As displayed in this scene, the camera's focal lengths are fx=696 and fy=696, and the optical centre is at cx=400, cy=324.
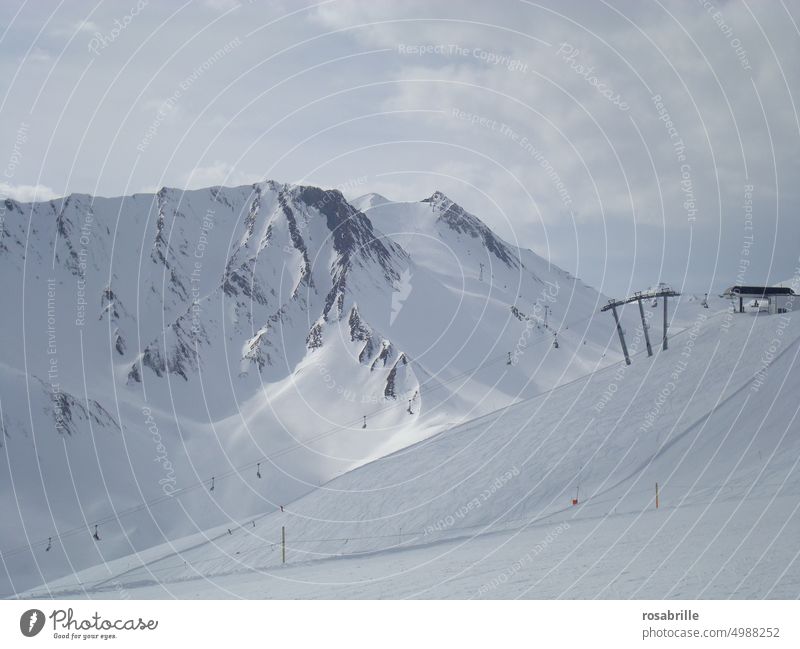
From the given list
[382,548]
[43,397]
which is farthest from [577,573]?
[43,397]

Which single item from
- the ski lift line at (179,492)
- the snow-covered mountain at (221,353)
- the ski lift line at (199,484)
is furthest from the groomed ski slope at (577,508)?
the snow-covered mountain at (221,353)

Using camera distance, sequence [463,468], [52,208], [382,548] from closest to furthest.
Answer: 1. [382,548]
2. [463,468]
3. [52,208]

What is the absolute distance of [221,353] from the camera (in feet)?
440

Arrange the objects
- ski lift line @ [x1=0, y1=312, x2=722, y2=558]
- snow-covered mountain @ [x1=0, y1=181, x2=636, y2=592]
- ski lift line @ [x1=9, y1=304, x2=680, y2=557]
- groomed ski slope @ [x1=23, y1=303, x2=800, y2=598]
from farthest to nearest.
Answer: snow-covered mountain @ [x1=0, y1=181, x2=636, y2=592] < ski lift line @ [x1=9, y1=304, x2=680, y2=557] < ski lift line @ [x1=0, y1=312, x2=722, y2=558] < groomed ski slope @ [x1=23, y1=303, x2=800, y2=598]

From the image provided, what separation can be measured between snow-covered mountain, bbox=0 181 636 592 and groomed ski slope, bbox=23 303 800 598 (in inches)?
1184

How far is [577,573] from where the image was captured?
2028 cm

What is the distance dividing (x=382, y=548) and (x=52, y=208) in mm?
155049

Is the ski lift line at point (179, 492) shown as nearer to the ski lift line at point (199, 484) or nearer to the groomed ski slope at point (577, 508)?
the ski lift line at point (199, 484)

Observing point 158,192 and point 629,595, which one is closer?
point 629,595

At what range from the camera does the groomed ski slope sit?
20391 millimetres

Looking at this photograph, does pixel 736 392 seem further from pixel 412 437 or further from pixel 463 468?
pixel 412 437

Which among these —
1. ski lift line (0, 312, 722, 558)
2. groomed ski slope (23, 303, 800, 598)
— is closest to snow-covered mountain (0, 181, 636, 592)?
ski lift line (0, 312, 722, 558)

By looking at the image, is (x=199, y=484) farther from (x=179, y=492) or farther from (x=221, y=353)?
(x=221, y=353)

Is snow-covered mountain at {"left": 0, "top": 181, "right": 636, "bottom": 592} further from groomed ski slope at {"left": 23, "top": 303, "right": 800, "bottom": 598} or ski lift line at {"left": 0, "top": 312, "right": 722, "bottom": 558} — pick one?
groomed ski slope at {"left": 23, "top": 303, "right": 800, "bottom": 598}
